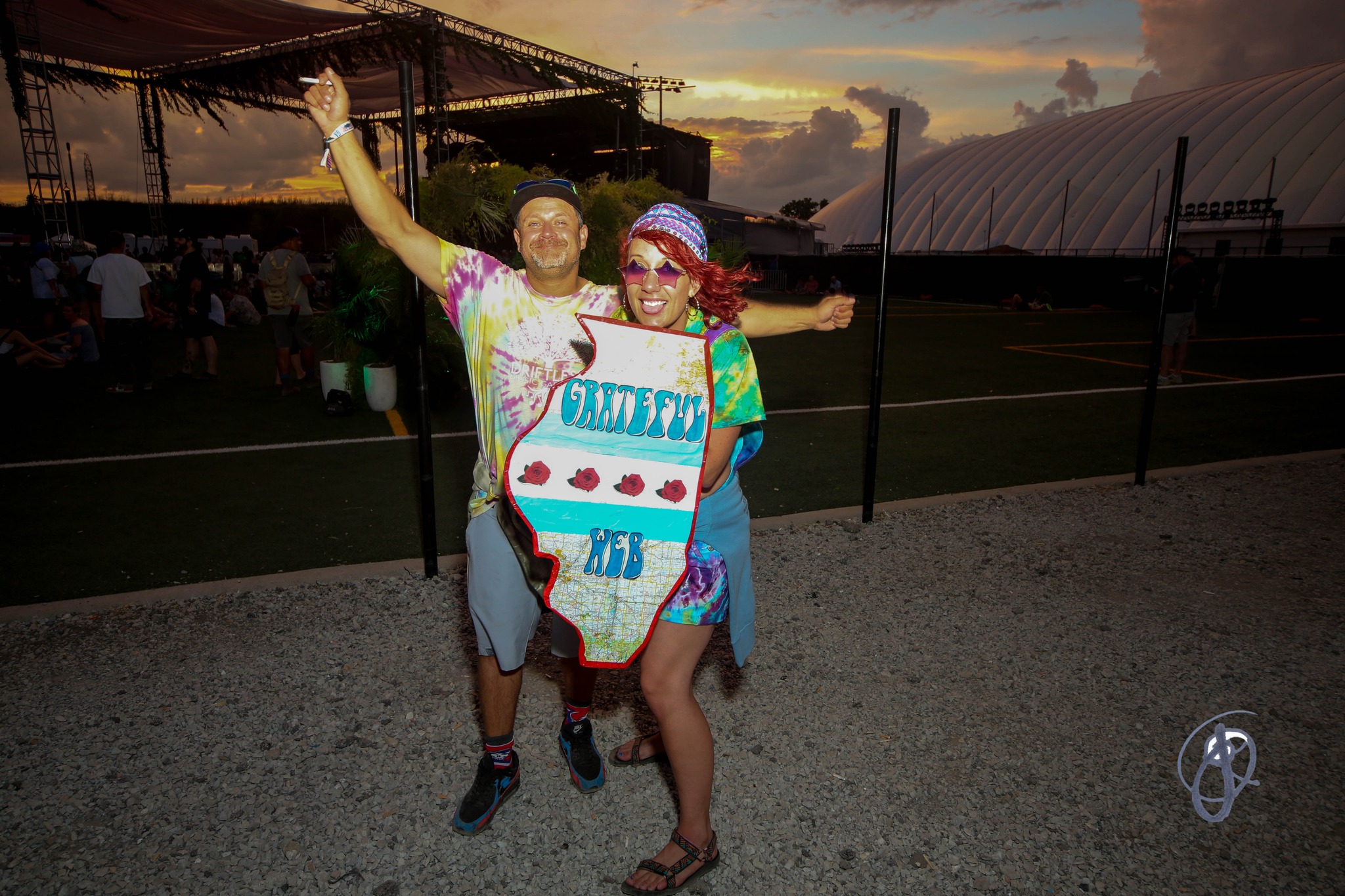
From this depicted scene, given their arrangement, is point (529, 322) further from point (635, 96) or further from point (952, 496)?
point (635, 96)

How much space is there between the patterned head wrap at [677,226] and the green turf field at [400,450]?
3.58m

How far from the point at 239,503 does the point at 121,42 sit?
27.3 metres

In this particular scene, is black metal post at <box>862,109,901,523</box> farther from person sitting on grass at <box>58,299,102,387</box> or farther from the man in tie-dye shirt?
person sitting on grass at <box>58,299,102,387</box>

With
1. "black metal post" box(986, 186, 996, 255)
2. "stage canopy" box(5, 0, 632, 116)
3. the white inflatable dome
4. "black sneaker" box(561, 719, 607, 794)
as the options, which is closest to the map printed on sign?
"black sneaker" box(561, 719, 607, 794)

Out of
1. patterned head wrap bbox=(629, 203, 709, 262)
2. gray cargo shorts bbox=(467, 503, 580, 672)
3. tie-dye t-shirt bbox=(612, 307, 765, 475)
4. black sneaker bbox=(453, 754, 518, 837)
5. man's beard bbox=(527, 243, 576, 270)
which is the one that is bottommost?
black sneaker bbox=(453, 754, 518, 837)

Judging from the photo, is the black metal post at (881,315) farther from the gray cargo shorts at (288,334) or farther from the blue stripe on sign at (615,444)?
the gray cargo shorts at (288,334)

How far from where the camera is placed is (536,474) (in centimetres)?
210

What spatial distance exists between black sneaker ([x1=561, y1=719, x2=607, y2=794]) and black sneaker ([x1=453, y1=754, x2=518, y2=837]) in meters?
0.21

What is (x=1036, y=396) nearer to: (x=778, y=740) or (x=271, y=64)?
(x=778, y=740)

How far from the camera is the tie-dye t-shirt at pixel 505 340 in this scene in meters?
2.59

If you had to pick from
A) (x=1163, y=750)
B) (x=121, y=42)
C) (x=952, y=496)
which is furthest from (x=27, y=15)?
(x=1163, y=750)

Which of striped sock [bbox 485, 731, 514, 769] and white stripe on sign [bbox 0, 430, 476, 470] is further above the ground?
striped sock [bbox 485, 731, 514, 769]

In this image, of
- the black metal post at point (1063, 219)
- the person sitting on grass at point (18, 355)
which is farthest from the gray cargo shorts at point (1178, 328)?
the black metal post at point (1063, 219)

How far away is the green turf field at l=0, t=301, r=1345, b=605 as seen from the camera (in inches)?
213
